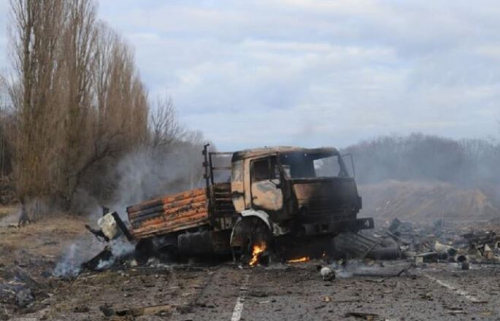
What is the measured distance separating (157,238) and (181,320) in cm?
956

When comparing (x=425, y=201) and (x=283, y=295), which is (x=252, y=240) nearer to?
(x=283, y=295)

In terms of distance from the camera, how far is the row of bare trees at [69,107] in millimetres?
35562

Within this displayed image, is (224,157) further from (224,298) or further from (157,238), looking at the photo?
(224,298)

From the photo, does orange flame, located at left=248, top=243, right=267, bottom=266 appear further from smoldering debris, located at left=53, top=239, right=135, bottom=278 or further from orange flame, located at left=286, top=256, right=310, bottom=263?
smoldering debris, located at left=53, top=239, right=135, bottom=278

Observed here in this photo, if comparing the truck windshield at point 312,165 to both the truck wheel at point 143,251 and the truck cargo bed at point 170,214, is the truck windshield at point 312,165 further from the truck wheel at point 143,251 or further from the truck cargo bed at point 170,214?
the truck wheel at point 143,251

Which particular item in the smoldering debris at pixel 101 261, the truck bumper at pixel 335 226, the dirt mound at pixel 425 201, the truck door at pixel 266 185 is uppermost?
the truck door at pixel 266 185

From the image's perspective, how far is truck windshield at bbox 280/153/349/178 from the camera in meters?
16.1

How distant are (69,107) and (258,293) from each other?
101 feet

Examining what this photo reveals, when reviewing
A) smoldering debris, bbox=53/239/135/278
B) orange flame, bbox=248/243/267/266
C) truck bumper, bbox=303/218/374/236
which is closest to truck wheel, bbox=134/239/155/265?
smoldering debris, bbox=53/239/135/278

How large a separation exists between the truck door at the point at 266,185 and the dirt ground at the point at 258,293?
1.39m

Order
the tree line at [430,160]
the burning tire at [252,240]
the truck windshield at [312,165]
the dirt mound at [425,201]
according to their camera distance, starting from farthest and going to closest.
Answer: the tree line at [430,160]
the dirt mound at [425,201]
the truck windshield at [312,165]
the burning tire at [252,240]

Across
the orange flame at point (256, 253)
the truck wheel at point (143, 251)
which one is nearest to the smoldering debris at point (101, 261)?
the truck wheel at point (143, 251)

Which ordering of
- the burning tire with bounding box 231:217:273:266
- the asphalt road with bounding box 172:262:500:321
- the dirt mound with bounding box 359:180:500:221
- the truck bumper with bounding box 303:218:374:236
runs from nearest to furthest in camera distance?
the asphalt road with bounding box 172:262:500:321, the truck bumper with bounding box 303:218:374:236, the burning tire with bounding box 231:217:273:266, the dirt mound with bounding box 359:180:500:221

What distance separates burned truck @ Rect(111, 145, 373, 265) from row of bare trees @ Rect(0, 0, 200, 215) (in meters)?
19.2
